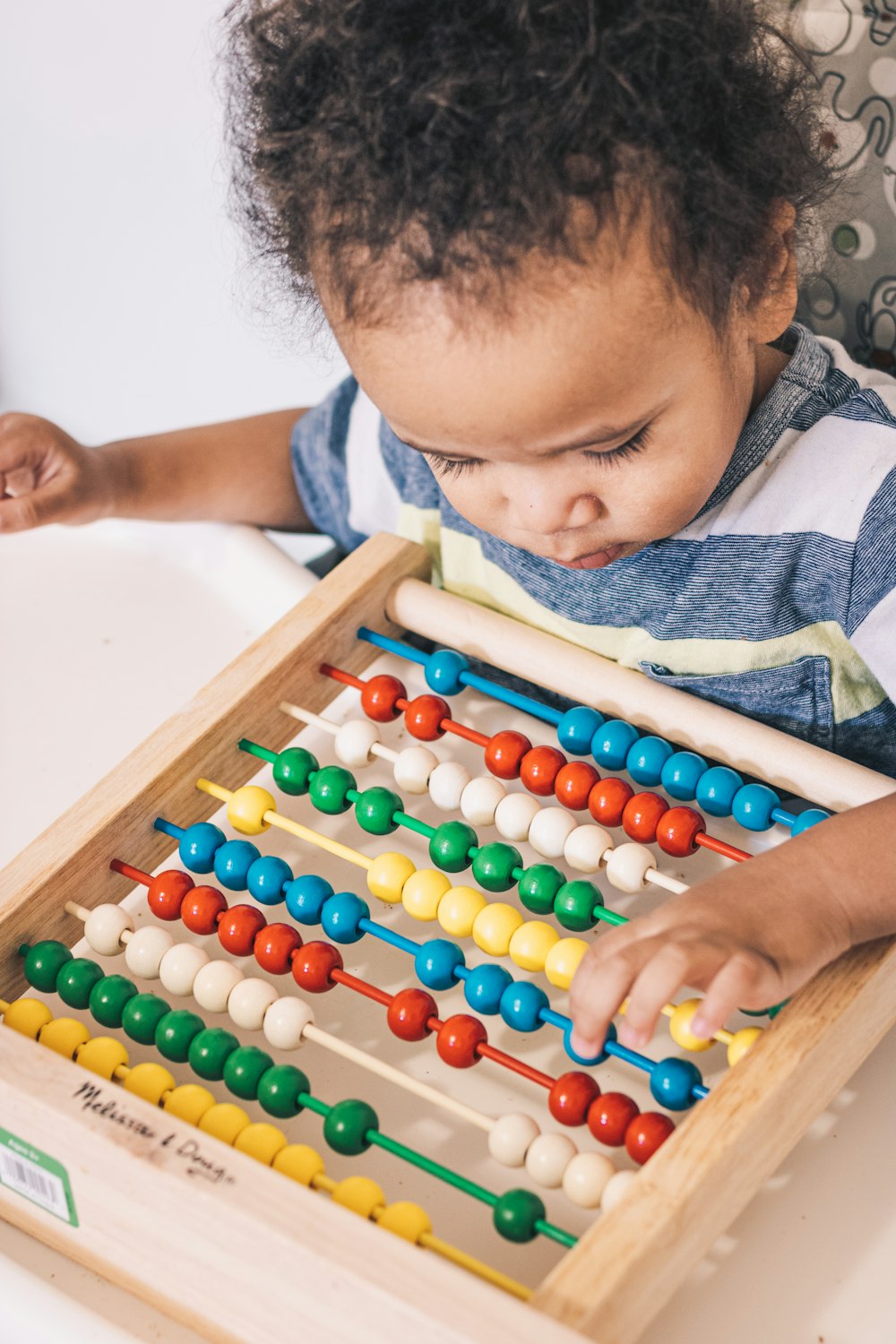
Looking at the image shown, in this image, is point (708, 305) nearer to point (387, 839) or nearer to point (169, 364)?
point (387, 839)

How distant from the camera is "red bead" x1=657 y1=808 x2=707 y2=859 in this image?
72cm

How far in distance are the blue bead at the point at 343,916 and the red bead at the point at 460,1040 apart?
0.24 ft

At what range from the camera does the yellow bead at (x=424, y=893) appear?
0.71m

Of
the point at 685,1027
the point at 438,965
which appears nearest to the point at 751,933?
the point at 685,1027

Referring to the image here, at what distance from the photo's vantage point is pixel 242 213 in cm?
76

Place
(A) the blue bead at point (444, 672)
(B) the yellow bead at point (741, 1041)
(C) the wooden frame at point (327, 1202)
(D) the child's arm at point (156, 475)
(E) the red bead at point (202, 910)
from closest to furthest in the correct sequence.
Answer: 1. (C) the wooden frame at point (327, 1202)
2. (B) the yellow bead at point (741, 1041)
3. (E) the red bead at point (202, 910)
4. (A) the blue bead at point (444, 672)
5. (D) the child's arm at point (156, 475)

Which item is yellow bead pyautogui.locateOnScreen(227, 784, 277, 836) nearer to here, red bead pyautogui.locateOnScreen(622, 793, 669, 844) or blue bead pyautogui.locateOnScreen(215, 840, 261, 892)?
blue bead pyautogui.locateOnScreen(215, 840, 261, 892)

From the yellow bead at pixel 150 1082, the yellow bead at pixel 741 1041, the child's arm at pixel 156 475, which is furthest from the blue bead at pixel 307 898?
the child's arm at pixel 156 475

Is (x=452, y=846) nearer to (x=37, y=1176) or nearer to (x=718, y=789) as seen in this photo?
(x=718, y=789)

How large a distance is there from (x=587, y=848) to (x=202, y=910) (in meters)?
0.19

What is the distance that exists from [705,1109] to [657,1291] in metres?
0.07

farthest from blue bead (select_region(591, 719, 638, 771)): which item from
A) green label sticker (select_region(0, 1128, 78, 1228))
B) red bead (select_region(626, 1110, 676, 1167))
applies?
green label sticker (select_region(0, 1128, 78, 1228))

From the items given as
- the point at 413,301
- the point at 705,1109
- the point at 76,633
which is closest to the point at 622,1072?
the point at 705,1109

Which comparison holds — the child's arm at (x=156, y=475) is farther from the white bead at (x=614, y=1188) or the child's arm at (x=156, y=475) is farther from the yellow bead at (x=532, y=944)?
the white bead at (x=614, y=1188)
